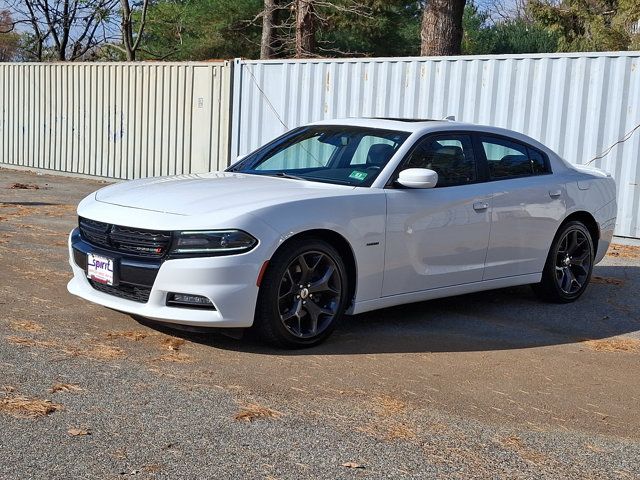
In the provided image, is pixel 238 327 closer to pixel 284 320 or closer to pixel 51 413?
pixel 284 320

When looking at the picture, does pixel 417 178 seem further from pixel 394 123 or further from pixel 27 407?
pixel 27 407

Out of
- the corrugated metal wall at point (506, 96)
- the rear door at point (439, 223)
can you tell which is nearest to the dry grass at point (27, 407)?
the rear door at point (439, 223)

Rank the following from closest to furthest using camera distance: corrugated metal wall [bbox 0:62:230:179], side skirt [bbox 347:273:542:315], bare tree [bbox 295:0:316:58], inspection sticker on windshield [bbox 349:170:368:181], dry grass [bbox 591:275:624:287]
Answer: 1. side skirt [bbox 347:273:542:315]
2. inspection sticker on windshield [bbox 349:170:368:181]
3. dry grass [bbox 591:275:624:287]
4. corrugated metal wall [bbox 0:62:230:179]
5. bare tree [bbox 295:0:316:58]

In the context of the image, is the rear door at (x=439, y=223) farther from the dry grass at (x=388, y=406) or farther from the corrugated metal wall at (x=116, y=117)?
the corrugated metal wall at (x=116, y=117)

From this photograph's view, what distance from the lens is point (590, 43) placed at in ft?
108

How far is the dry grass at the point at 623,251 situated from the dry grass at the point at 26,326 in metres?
7.30

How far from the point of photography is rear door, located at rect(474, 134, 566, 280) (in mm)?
7316

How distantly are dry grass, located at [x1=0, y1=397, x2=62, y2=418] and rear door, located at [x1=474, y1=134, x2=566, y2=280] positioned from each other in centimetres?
372

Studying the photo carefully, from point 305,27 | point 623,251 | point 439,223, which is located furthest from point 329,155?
point 305,27

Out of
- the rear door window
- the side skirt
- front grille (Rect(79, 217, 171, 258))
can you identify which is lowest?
the side skirt

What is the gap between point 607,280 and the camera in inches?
376

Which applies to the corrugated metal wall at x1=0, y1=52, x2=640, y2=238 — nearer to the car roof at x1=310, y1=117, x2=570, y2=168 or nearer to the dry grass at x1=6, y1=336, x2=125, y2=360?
the car roof at x1=310, y1=117, x2=570, y2=168

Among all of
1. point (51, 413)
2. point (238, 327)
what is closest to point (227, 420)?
point (51, 413)

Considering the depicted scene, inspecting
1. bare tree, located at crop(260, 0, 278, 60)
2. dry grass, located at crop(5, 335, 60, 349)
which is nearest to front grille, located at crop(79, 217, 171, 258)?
dry grass, located at crop(5, 335, 60, 349)
